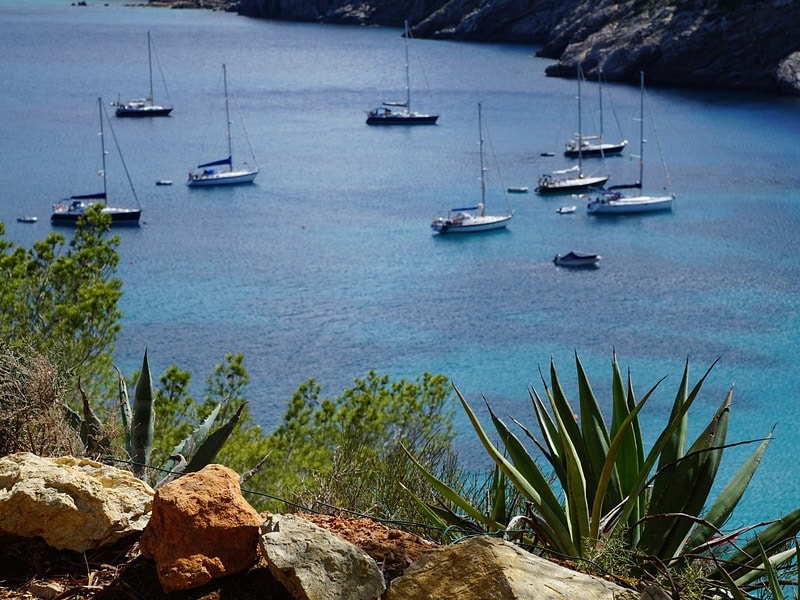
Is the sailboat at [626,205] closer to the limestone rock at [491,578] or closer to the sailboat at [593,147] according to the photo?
the sailboat at [593,147]

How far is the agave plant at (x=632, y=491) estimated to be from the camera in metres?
5.33

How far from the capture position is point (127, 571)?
16.1 feet

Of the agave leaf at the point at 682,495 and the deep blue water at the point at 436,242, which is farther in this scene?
the deep blue water at the point at 436,242

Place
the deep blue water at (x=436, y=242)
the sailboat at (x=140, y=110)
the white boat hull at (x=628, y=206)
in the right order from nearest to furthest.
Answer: the deep blue water at (x=436, y=242) → the white boat hull at (x=628, y=206) → the sailboat at (x=140, y=110)

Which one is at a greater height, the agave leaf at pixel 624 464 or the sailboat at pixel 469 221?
the agave leaf at pixel 624 464

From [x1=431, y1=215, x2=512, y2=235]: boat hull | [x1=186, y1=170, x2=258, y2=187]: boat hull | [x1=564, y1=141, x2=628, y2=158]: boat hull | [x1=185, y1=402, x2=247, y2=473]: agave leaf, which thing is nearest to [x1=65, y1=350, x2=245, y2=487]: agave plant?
[x1=185, y1=402, x2=247, y2=473]: agave leaf

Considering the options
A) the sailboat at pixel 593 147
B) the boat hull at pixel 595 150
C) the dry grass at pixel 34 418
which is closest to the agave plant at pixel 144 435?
the dry grass at pixel 34 418

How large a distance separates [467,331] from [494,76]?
61737mm

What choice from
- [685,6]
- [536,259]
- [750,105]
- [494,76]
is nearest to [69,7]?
[494,76]

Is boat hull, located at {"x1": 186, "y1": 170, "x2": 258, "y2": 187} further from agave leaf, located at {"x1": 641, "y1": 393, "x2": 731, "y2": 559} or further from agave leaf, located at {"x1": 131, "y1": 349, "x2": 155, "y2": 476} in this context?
agave leaf, located at {"x1": 641, "y1": 393, "x2": 731, "y2": 559}

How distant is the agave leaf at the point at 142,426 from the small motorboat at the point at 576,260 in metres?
37.0

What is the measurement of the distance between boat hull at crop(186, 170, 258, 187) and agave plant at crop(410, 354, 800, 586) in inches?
2121

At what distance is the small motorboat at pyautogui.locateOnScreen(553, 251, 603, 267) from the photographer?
43656 mm

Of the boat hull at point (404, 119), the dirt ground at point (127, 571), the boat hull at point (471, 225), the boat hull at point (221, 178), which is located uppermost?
the boat hull at point (404, 119)
